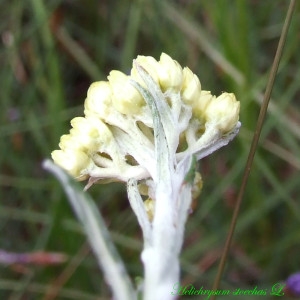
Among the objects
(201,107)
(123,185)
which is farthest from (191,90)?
(123,185)

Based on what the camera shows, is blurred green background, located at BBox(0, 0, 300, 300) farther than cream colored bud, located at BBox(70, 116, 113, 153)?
Yes

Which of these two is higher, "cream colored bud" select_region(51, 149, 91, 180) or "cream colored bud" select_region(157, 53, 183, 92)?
"cream colored bud" select_region(157, 53, 183, 92)

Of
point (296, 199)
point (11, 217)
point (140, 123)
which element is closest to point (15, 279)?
point (11, 217)

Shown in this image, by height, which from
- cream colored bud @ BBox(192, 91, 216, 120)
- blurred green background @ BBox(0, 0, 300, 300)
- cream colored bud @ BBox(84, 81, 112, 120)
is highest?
blurred green background @ BBox(0, 0, 300, 300)

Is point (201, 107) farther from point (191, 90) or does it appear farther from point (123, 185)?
point (123, 185)

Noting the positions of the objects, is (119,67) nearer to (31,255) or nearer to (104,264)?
(31,255)

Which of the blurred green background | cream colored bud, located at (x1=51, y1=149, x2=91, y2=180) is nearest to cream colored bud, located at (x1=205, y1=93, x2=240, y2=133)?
cream colored bud, located at (x1=51, y1=149, x2=91, y2=180)

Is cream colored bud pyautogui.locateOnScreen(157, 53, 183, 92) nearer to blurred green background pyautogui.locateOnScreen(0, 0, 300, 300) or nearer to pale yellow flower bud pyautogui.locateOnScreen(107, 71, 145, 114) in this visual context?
pale yellow flower bud pyautogui.locateOnScreen(107, 71, 145, 114)
